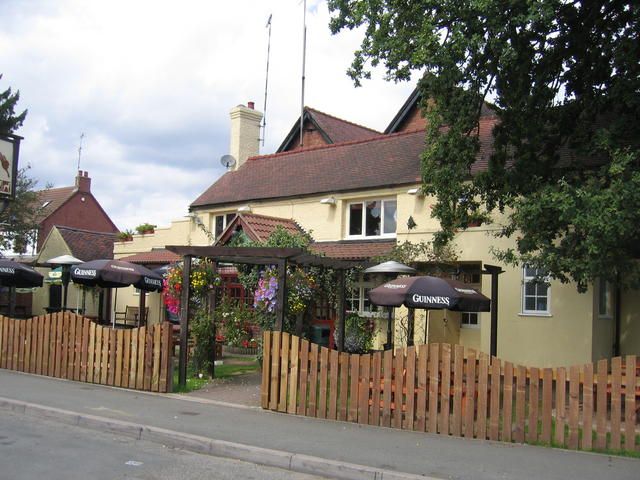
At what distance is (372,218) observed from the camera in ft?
65.8

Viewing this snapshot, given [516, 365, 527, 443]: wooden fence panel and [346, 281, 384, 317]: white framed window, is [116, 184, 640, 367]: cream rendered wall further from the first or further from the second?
[516, 365, 527, 443]: wooden fence panel

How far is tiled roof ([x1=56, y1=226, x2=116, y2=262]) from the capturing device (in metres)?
29.4

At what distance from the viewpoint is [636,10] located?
456 inches

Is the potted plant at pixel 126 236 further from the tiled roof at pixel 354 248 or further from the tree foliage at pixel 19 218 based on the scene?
the tiled roof at pixel 354 248

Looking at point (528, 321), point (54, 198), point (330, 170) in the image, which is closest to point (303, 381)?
point (528, 321)

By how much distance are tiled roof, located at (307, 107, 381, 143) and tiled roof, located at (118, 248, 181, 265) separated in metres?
8.04

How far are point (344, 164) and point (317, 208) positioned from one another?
6.27 feet

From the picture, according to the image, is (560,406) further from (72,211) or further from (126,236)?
(72,211)

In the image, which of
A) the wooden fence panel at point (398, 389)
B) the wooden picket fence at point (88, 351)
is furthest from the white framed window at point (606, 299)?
the wooden picket fence at point (88, 351)

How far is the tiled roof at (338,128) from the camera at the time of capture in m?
28.0

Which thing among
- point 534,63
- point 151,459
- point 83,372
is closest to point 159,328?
point 83,372

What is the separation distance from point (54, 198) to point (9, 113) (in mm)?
15959

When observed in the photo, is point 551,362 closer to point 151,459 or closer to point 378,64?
point 378,64

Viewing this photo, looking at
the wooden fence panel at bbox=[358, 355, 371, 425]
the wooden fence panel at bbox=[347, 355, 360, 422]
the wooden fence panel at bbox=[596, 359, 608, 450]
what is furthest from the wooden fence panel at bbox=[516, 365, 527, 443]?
the wooden fence panel at bbox=[347, 355, 360, 422]
